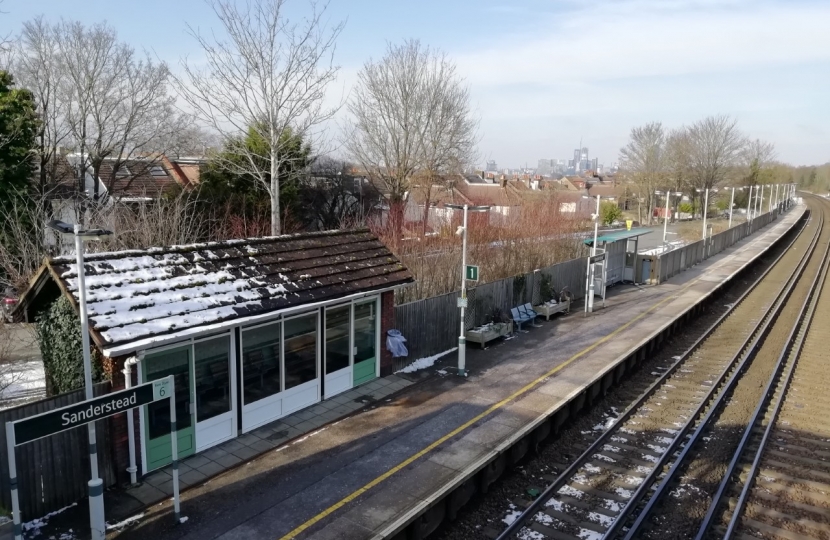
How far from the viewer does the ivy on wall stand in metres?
9.27

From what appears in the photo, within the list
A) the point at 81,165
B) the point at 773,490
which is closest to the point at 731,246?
the point at 773,490

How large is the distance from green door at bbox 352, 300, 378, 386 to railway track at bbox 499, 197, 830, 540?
511 cm

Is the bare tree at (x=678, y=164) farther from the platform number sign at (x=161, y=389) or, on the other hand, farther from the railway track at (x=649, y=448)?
the platform number sign at (x=161, y=389)

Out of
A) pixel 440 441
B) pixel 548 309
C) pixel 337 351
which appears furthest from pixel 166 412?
pixel 548 309

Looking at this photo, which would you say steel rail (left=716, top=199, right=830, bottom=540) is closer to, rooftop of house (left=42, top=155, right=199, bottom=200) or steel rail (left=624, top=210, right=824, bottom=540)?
steel rail (left=624, top=210, right=824, bottom=540)

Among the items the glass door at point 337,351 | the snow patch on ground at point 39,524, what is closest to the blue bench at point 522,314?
the glass door at point 337,351

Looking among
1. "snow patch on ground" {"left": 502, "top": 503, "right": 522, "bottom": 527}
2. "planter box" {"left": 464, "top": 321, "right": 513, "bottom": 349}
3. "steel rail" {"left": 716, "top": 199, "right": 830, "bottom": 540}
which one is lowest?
"snow patch on ground" {"left": 502, "top": 503, "right": 522, "bottom": 527}

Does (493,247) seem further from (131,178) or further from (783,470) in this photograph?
(131,178)

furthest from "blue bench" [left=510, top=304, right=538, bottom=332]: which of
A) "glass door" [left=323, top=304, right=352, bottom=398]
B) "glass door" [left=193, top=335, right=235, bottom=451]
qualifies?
"glass door" [left=193, top=335, right=235, bottom=451]

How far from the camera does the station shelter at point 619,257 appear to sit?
2597 cm

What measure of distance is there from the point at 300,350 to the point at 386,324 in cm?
268

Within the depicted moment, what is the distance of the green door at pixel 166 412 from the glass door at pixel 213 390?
169 millimetres

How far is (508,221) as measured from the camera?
82.1 feet

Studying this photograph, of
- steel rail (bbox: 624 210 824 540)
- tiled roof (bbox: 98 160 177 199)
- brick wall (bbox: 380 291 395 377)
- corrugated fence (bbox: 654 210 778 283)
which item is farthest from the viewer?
tiled roof (bbox: 98 160 177 199)
